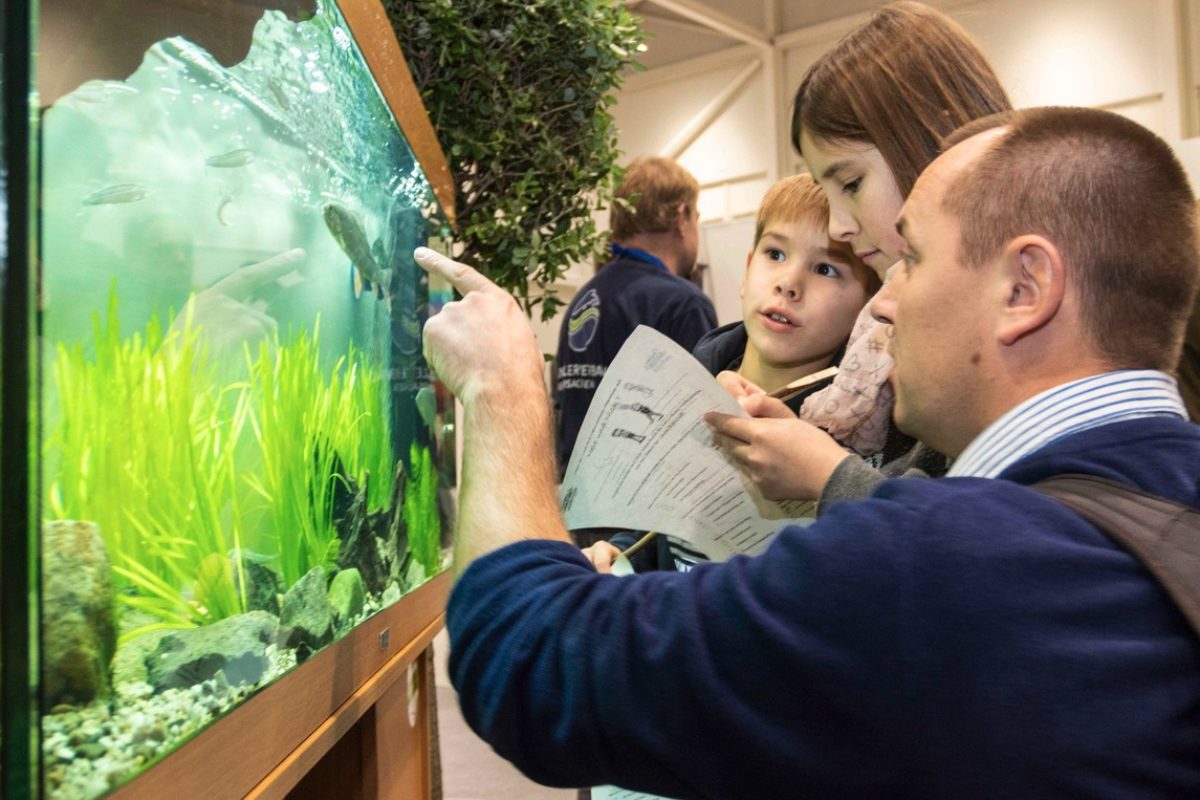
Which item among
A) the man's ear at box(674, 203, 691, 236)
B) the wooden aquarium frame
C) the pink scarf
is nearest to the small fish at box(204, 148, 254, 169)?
the wooden aquarium frame

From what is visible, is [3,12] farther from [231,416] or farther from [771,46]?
[771,46]

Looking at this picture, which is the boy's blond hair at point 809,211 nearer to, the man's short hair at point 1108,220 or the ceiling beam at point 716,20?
the man's short hair at point 1108,220

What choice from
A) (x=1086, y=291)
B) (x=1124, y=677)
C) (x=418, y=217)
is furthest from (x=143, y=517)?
(x=418, y=217)

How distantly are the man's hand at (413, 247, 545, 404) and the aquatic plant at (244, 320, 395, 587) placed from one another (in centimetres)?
16

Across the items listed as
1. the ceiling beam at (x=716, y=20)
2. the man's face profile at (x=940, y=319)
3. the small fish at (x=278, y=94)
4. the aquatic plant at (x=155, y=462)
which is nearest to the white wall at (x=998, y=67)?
the ceiling beam at (x=716, y=20)

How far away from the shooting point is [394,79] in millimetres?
1778

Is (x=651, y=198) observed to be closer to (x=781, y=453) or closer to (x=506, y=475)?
(x=781, y=453)

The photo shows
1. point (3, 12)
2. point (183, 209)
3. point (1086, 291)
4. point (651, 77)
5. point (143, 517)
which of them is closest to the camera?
point (3, 12)

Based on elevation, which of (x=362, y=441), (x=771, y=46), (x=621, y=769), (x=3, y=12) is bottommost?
(x=621, y=769)

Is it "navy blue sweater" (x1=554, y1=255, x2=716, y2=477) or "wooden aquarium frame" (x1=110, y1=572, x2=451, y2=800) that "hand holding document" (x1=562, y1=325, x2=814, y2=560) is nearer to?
"wooden aquarium frame" (x1=110, y1=572, x2=451, y2=800)

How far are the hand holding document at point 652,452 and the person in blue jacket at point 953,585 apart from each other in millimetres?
288

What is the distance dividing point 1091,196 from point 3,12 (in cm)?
91

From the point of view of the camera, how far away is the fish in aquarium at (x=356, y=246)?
4.67 ft

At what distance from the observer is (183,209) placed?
2.86ft
